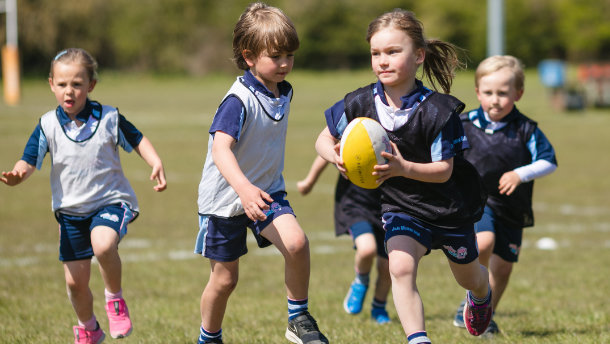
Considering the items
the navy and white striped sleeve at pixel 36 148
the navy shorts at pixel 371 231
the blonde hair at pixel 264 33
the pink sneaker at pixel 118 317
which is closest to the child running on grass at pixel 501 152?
the navy shorts at pixel 371 231

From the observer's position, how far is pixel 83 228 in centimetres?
549

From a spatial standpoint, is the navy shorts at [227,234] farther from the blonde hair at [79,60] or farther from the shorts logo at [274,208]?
the blonde hair at [79,60]

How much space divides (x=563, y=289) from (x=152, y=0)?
272 feet

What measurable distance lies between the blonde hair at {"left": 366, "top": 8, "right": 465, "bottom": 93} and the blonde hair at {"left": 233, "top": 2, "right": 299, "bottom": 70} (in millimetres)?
456

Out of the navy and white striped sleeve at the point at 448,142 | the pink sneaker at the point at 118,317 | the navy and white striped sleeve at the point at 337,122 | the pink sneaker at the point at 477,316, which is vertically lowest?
the pink sneaker at the point at 477,316

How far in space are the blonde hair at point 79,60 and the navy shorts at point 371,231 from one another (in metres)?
2.48

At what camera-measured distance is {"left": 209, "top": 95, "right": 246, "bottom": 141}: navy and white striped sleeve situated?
4699 millimetres

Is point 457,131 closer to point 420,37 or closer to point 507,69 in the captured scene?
point 420,37

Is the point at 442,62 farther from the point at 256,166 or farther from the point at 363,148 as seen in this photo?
the point at 256,166

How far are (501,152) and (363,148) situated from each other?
1967 millimetres

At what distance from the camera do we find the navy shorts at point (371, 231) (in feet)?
22.7

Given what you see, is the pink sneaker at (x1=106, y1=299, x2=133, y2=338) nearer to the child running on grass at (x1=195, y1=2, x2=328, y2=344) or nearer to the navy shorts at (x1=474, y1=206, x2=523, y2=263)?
the child running on grass at (x1=195, y1=2, x2=328, y2=344)

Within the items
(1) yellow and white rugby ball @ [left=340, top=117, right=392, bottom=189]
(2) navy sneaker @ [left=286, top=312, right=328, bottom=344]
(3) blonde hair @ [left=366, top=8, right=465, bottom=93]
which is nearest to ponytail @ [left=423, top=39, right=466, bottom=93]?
(3) blonde hair @ [left=366, top=8, right=465, bottom=93]

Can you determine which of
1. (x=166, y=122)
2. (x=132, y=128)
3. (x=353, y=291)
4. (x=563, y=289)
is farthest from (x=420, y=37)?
(x=166, y=122)
